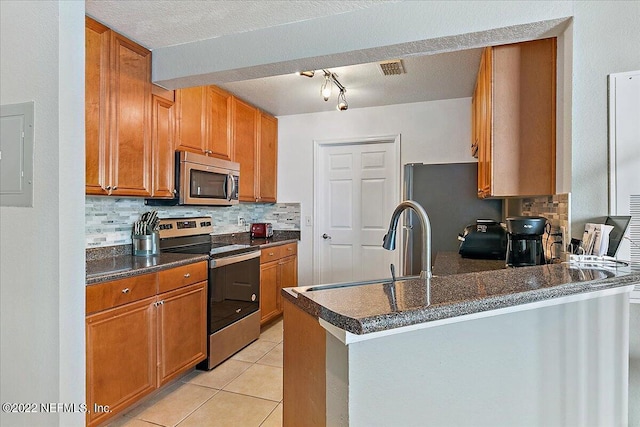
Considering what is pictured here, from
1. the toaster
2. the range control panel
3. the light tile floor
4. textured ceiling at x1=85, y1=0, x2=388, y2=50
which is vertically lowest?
the light tile floor

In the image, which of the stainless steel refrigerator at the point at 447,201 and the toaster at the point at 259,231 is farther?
the toaster at the point at 259,231

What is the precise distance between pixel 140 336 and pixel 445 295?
1.93m

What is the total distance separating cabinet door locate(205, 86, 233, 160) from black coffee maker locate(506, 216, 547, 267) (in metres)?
2.43

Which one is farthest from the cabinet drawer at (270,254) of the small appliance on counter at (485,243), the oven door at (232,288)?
the small appliance on counter at (485,243)

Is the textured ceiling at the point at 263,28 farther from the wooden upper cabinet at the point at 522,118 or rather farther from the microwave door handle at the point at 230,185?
the microwave door handle at the point at 230,185

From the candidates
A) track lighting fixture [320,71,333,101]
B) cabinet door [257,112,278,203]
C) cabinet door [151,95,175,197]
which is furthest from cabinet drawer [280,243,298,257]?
track lighting fixture [320,71,333,101]

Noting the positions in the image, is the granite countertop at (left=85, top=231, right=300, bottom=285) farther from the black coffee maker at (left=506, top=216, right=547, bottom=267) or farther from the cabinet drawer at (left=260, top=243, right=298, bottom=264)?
the black coffee maker at (left=506, top=216, right=547, bottom=267)

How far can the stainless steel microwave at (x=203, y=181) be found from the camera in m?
2.77

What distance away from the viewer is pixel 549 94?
1.83 meters

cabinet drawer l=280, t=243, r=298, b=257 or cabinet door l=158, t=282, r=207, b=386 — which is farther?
cabinet drawer l=280, t=243, r=298, b=257

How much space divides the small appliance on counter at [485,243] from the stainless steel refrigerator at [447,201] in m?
0.68

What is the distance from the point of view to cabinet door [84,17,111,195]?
2.06m

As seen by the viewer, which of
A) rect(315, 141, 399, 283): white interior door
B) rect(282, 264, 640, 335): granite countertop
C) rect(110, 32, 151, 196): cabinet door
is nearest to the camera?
rect(282, 264, 640, 335): granite countertop

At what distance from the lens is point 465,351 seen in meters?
0.93
